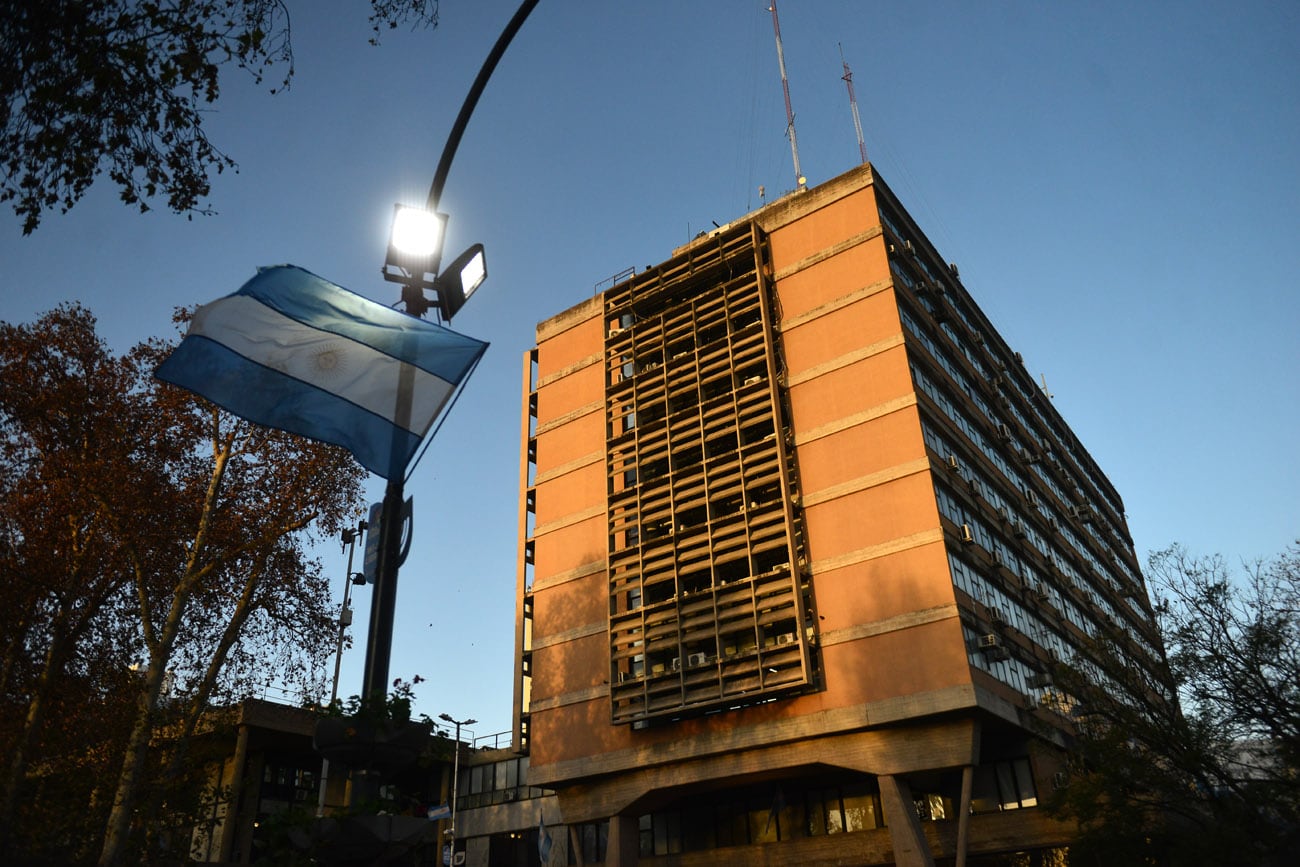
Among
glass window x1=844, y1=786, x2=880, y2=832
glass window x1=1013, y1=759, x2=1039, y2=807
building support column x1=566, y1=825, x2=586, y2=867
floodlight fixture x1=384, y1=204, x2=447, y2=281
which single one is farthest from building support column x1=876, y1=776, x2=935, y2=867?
floodlight fixture x1=384, y1=204, x2=447, y2=281

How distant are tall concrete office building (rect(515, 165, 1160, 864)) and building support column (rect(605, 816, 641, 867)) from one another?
12cm

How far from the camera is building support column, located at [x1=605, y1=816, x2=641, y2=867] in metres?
37.4

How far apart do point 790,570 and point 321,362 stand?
25032mm

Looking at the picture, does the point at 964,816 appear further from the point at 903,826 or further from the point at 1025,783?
the point at 1025,783

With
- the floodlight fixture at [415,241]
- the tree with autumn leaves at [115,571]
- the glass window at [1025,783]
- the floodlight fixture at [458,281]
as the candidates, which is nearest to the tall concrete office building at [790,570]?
the glass window at [1025,783]

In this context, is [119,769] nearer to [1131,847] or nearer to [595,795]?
[595,795]

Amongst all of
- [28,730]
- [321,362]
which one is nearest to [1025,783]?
[28,730]

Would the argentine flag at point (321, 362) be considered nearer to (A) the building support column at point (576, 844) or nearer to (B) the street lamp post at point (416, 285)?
(B) the street lamp post at point (416, 285)

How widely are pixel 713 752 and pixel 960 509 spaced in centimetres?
1302

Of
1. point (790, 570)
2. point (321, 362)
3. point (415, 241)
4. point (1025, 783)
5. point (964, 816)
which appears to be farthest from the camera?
point (790, 570)

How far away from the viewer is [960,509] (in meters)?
36.7

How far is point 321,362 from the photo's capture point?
41.9ft

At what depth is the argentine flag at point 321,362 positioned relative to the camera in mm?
12375

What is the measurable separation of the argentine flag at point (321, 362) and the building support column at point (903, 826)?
2534 centimetres
